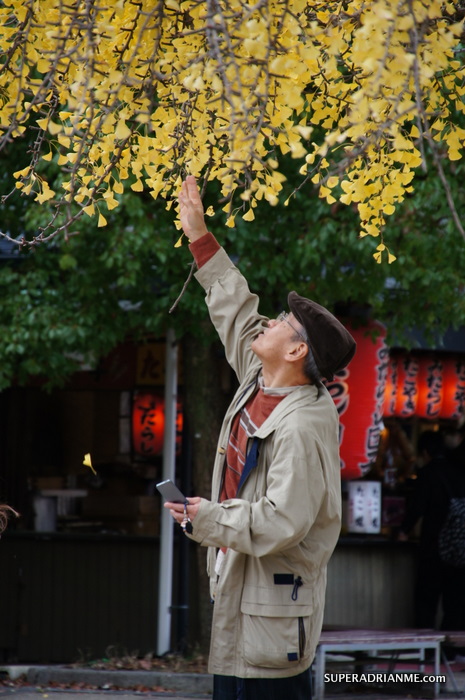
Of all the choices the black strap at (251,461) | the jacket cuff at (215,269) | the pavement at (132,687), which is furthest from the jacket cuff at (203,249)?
the pavement at (132,687)

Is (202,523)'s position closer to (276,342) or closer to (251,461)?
(251,461)

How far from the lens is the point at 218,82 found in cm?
336

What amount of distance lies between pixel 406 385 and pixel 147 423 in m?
2.59

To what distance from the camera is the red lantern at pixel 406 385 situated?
1023 cm

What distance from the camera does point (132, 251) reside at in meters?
7.21

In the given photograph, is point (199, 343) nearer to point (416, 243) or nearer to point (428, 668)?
point (416, 243)

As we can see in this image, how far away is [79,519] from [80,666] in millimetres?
2010

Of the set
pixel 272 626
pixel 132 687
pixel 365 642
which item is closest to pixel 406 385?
pixel 365 642

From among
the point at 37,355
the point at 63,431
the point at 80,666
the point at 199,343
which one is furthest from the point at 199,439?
the point at 63,431

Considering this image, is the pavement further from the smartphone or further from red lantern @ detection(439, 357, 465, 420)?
the smartphone

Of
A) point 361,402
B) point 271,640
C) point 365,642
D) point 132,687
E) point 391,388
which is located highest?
point 391,388

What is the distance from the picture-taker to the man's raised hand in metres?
4.02

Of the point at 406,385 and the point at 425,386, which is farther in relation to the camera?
the point at 425,386

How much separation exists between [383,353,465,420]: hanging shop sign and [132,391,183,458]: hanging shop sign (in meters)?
2.22
